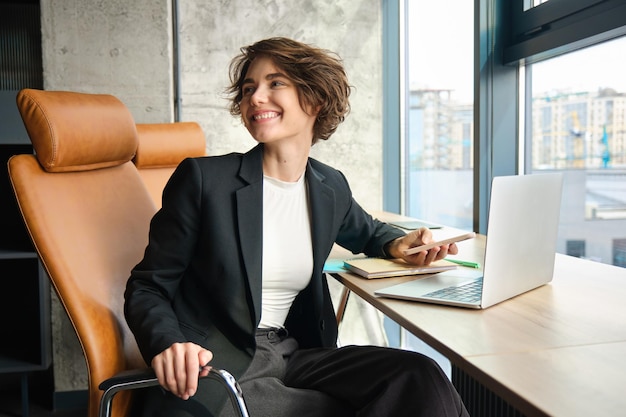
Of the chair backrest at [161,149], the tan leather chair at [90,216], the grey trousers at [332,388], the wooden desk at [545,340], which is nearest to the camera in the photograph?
the wooden desk at [545,340]

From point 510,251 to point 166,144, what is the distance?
1.80 m

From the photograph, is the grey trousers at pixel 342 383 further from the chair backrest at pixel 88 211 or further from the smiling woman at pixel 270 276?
the chair backrest at pixel 88 211

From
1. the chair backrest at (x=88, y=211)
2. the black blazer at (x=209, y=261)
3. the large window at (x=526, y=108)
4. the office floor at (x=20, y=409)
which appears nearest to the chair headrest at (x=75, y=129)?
the chair backrest at (x=88, y=211)

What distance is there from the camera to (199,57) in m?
3.23

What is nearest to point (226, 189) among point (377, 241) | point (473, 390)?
point (377, 241)

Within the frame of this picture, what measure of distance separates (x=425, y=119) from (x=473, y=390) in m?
1.38

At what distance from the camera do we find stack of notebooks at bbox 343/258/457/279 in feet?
4.91

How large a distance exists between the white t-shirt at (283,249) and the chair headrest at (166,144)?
4.00ft

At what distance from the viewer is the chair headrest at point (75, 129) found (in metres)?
1.43

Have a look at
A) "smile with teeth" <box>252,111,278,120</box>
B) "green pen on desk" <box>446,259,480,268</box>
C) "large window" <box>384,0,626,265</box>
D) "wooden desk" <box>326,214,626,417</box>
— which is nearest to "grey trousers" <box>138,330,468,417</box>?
"wooden desk" <box>326,214,626,417</box>

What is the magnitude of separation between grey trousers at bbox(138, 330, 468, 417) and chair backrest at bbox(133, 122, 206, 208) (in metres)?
1.34

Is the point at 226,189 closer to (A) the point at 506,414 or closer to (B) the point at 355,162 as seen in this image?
(A) the point at 506,414

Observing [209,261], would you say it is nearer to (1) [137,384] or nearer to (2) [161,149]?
(1) [137,384]

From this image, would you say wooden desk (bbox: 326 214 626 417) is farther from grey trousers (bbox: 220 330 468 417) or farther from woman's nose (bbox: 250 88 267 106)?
woman's nose (bbox: 250 88 267 106)
